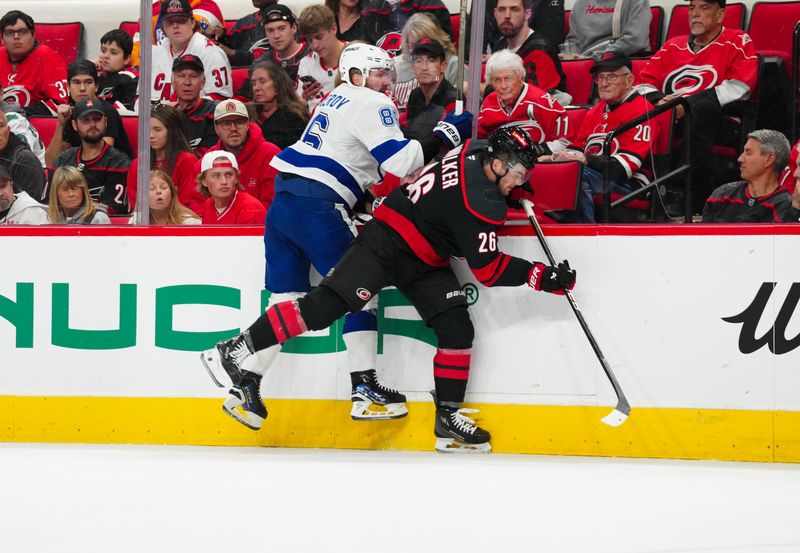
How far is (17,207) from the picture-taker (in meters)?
4.65

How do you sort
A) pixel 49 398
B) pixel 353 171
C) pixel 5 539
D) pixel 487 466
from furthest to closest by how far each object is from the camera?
1. pixel 49 398
2. pixel 353 171
3. pixel 487 466
4. pixel 5 539

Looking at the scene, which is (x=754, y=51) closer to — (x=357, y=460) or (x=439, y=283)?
(x=439, y=283)

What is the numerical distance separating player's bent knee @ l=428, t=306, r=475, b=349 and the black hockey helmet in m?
0.63

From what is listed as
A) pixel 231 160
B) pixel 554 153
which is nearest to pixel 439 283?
pixel 554 153

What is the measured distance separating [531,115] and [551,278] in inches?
30.1

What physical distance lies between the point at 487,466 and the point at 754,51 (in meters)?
1.98

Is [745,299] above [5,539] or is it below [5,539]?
above

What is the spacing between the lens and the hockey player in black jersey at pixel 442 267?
13.4 feet

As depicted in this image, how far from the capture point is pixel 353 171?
4309 mm

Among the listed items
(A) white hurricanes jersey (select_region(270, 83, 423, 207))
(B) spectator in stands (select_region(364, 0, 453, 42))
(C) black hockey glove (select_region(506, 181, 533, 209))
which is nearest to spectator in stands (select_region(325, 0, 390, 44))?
(B) spectator in stands (select_region(364, 0, 453, 42))

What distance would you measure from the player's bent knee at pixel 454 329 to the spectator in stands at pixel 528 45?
101 centimetres

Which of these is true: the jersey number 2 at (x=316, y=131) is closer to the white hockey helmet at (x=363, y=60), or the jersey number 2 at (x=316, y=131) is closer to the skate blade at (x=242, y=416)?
the white hockey helmet at (x=363, y=60)

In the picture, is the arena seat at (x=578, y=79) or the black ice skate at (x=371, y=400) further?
the arena seat at (x=578, y=79)

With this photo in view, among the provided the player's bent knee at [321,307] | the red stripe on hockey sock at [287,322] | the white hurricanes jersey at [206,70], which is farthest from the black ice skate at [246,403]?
the white hurricanes jersey at [206,70]
